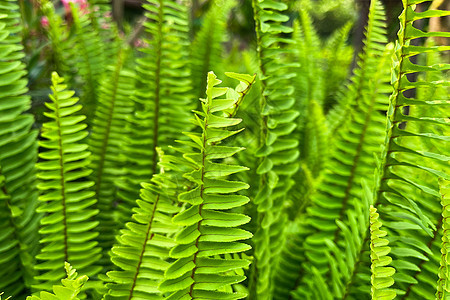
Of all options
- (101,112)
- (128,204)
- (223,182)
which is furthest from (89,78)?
(223,182)

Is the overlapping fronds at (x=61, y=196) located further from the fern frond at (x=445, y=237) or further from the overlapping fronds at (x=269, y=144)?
the fern frond at (x=445, y=237)

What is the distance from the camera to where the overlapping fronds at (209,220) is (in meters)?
0.41

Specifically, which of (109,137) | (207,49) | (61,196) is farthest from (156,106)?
(207,49)

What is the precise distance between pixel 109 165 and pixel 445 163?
555 mm

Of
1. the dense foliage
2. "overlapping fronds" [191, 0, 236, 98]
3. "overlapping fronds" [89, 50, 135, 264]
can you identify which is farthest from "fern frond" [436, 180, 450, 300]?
"overlapping fronds" [191, 0, 236, 98]

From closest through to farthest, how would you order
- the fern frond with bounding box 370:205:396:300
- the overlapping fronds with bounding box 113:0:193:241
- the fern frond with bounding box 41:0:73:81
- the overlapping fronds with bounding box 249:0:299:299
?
the fern frond with bounding box 370:205:396:300 < the overlapping fronds with bounding box 249:0:299:299 < the overlapping fronds with bounding box 113:0:193:241 < the fern frond with bounding box 41:0:73:81

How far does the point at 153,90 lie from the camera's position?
2.53 feet

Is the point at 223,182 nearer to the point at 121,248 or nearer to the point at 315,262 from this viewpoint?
the point at 121,248

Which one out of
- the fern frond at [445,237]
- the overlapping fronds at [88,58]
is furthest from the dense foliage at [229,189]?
the overlapping fronds at [88,58]

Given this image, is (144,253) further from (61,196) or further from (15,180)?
(15,180)

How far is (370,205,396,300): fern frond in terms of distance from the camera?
41 cm

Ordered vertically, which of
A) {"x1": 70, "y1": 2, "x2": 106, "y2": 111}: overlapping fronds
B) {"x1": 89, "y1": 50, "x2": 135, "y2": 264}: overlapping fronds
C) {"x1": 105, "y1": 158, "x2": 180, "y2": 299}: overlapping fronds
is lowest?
{"x1": 105, "y1": 158, "x2": 180, "y2": 299}: overlapping fronds

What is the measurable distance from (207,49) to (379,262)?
0.77 metres

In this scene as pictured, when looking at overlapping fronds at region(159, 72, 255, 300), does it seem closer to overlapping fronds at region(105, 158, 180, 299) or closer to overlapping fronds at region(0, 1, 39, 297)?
overlapping fronds at region(105, 158, 180, 299)
